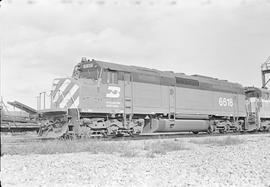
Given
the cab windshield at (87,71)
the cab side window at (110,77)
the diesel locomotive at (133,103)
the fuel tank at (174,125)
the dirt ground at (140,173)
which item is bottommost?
the dirt ground at (140,173)

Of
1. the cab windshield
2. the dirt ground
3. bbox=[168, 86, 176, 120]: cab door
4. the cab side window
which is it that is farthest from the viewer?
bbox=[168, 86, 176, 120]: cab door

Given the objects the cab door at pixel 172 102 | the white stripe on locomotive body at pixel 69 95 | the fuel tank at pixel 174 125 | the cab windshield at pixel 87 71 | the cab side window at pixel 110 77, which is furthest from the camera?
the cab door at pixel 172 102

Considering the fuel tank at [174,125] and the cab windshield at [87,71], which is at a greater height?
the cab windshield at [87,71]

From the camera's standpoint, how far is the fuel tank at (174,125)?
17781 millimetres

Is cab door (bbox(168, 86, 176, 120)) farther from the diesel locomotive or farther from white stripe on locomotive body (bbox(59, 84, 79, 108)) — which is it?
white stripe on locomotive body (bbox(59, 84, 79, 108))

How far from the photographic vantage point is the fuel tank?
1778 cm

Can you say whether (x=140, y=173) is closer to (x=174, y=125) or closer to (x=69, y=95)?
(x=69, y=95)

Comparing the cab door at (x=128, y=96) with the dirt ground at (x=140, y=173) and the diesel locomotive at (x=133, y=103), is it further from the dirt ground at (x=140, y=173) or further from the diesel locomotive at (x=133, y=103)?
the dirt ground at (x=140, y=173)

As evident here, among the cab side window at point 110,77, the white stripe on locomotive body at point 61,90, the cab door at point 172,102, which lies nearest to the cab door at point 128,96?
the cab side window at point 110,77

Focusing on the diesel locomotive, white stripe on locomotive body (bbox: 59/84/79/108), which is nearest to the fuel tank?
the diesel locomotive

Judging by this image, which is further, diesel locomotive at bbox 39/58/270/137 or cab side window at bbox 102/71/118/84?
cab side window at bbox 102/71/118/84

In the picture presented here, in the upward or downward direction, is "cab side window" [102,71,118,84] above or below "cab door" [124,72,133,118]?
above

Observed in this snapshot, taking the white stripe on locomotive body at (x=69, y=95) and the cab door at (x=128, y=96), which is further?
the cab door at (x=128, y=96)

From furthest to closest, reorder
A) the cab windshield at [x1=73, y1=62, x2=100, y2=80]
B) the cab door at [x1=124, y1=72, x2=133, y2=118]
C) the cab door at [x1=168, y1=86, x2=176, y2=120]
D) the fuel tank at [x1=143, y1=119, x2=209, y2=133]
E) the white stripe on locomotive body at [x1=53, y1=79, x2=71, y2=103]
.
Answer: the cab door at [x1=168, y1=86, x2=176, y2=120]
the fuel tank at [x1=143, y1=119, x2=209, y2=133]
the cab door at [x1=124, y1=72, x2=133, y2=118]
the cab windshield at [x1=73, y1=62, x2=100, y2=80]
the white stripe on locomotive body at [x1=53, y1=79, x2=71, y2=103]
